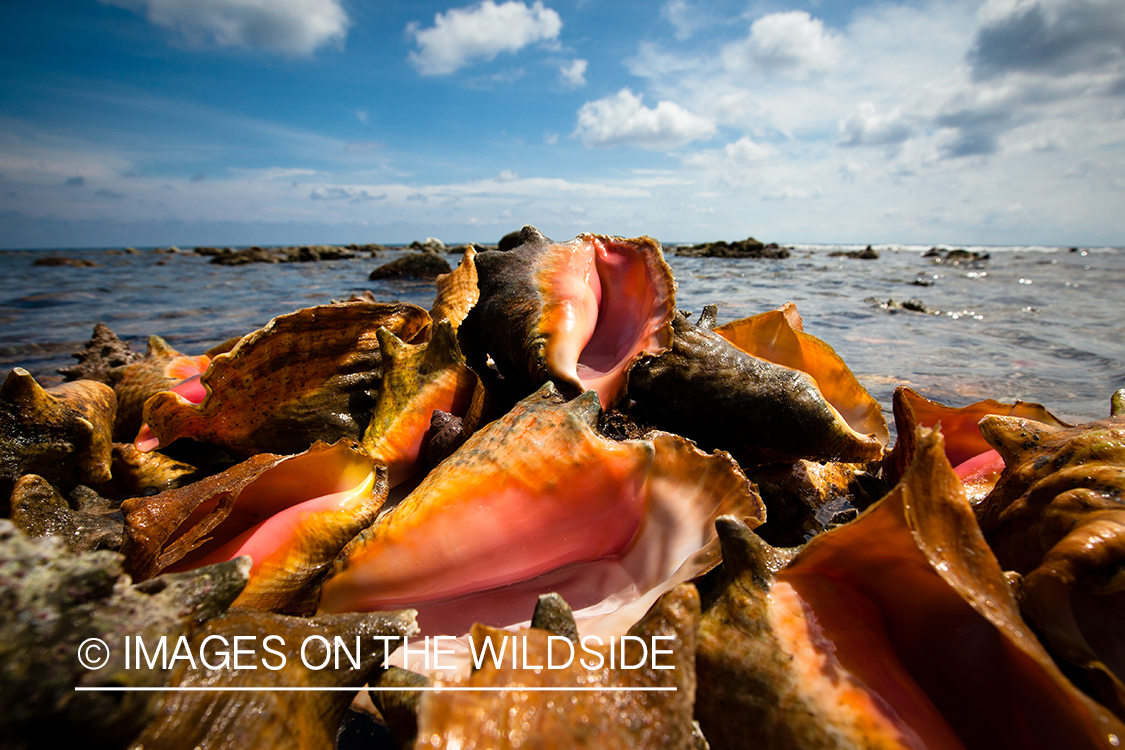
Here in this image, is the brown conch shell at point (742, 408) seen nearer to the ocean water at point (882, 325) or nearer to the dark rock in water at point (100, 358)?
the ocean water at point (882, 325)

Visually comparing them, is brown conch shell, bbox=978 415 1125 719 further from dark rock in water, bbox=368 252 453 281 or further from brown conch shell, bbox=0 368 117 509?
dark rock in water, bbox=368 252 453 281

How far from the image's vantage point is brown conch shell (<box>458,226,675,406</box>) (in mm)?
1997

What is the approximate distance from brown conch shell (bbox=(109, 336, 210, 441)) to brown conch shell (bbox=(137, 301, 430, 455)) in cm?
62

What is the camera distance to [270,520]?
1471 mm

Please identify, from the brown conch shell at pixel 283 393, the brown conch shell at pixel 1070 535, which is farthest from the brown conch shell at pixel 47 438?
the brown conch shell at pixel 1070 535

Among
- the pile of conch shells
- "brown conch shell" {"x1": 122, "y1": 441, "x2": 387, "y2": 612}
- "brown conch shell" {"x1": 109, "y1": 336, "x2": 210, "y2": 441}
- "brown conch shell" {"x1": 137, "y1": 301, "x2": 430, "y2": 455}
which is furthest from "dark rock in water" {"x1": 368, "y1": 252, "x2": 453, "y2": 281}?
"brown conch shell" {"x1": 122, "y1": 441, "x2": 387, "y2": 612}

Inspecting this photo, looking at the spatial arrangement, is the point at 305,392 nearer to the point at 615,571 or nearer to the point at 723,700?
the point at 615,571

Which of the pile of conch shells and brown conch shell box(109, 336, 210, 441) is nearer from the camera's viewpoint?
the pile of conch shells

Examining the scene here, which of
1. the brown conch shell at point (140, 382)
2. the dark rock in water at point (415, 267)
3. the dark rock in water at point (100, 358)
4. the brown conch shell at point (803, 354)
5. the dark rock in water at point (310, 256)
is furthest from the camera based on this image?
the dark rock in water at point (310, 256)

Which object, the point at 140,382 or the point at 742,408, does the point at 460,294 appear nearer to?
the point at 742,408

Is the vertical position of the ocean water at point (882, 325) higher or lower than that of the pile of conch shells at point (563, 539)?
lower

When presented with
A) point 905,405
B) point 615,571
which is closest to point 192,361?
point 615,571

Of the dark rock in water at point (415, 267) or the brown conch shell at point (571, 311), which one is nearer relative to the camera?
the brown conch shell at point (571, 311)

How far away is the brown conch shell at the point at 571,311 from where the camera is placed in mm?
1997
